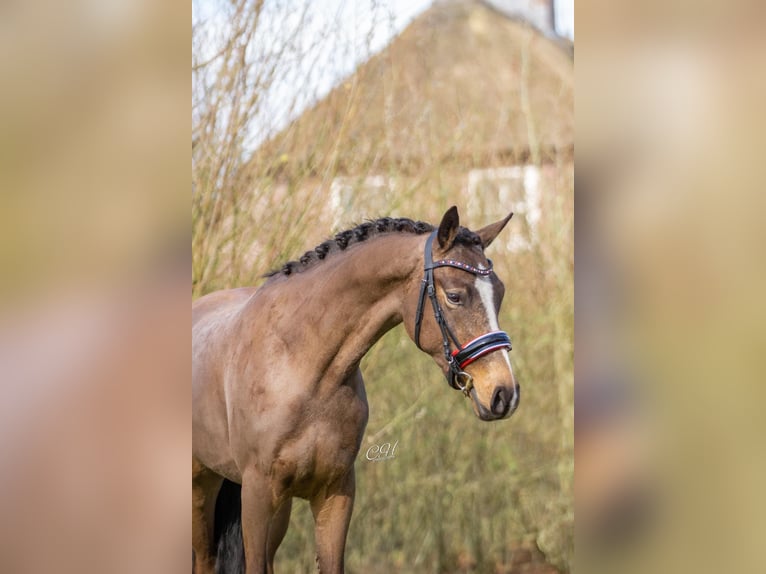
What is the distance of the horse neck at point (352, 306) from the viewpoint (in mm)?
2561

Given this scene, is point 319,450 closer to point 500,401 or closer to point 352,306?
point 352,306

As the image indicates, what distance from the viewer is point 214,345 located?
288cm

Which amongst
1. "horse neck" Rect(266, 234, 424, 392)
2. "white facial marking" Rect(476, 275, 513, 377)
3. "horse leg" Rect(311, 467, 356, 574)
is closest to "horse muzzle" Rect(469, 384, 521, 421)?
"white facial marking" Rect(476, 275, 513, 377)

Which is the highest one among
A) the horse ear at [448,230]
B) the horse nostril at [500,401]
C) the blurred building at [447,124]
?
the blurred building at [447,124]

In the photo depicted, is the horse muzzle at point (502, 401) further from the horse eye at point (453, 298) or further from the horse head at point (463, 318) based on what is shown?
the horse eye at point (453, 298)

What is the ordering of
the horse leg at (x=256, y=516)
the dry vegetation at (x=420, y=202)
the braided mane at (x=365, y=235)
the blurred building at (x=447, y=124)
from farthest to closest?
the blurred building at (x=447, y=124) → the dry vegetation at (x=420, y=202) → the horse leg at (x=256, y=516) → the braided mane at (x=365, y=235)

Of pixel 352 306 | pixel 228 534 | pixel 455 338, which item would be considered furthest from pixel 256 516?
pixel 455 338

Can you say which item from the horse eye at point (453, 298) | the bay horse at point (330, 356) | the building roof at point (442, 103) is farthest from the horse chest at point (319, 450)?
the building roof at point (442, 103)

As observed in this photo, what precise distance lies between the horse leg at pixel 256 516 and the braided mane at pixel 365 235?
72 centimetres

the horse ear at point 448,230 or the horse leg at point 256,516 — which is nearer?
the horse ear at point 448,230

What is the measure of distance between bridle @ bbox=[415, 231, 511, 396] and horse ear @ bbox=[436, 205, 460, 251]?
0.05m

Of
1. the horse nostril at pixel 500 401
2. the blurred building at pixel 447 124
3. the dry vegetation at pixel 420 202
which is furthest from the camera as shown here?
the blurred building at pixel 447 124

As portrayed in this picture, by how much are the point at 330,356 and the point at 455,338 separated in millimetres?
433
